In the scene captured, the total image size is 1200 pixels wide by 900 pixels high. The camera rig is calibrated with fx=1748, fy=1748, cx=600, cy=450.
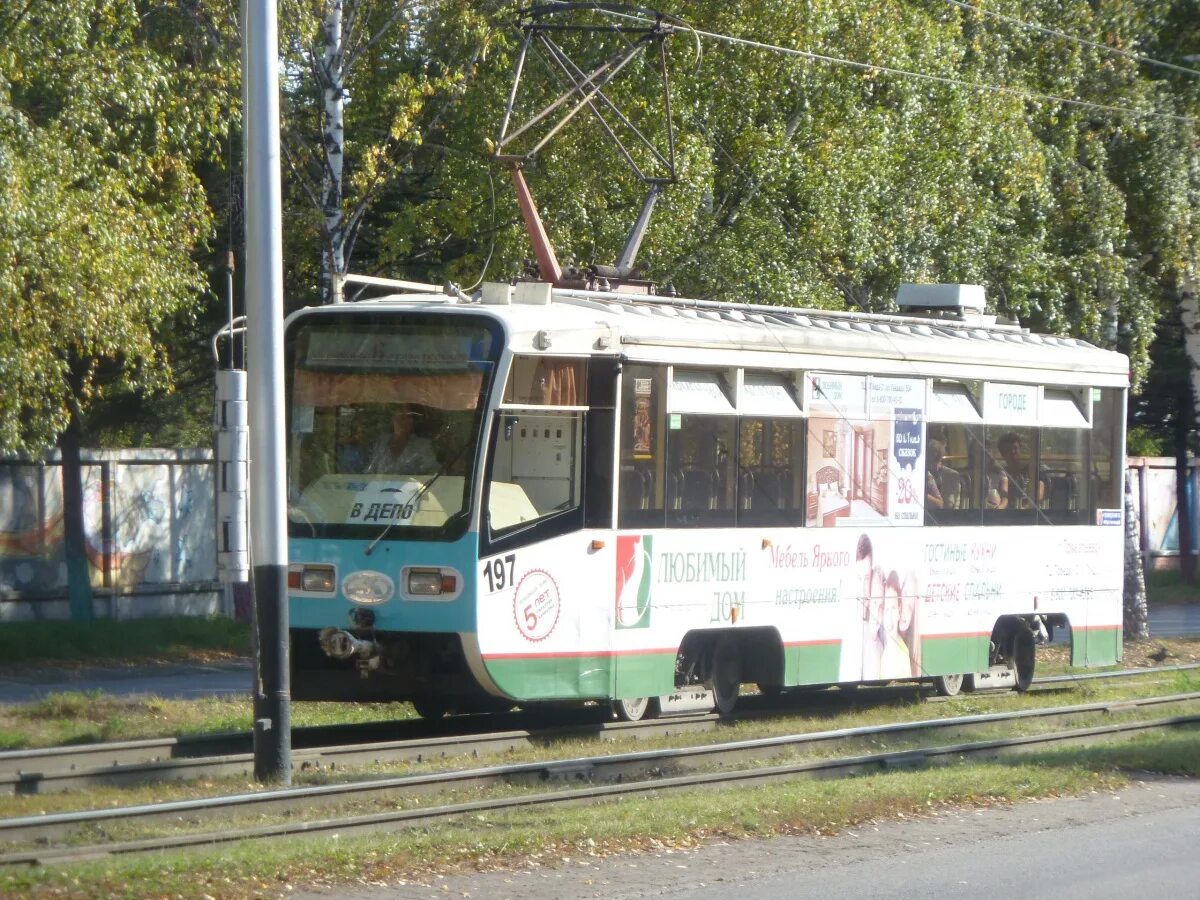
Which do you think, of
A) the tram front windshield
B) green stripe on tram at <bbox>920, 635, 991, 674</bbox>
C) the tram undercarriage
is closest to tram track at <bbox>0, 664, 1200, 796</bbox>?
the tram undercarriage

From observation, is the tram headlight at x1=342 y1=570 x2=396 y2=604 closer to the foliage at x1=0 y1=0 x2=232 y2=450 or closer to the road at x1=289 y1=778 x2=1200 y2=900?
the road at x1=289 y1=778 x2=1200 y2=900

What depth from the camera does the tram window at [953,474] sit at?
15633mm

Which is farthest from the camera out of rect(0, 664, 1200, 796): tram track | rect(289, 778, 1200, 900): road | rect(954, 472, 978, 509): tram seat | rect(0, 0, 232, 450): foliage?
rect(954, 472, 978, 509): tram seat

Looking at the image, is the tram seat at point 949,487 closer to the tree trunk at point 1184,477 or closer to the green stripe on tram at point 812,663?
the green stripe on tram at point 812,663

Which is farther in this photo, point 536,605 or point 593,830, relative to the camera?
point 536,605

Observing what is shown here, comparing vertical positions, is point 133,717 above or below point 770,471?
below

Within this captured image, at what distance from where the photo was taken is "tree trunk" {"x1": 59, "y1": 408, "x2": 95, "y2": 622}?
21.2 m

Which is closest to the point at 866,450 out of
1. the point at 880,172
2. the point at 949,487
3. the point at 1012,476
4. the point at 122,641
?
the point at 949,487

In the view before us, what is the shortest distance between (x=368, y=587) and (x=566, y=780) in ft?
6.99

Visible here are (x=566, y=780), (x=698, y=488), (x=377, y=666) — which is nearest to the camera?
(x=566, y=780)

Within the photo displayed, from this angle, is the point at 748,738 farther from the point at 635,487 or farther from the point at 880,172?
the point at 880,172

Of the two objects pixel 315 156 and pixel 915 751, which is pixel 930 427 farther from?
pixel 315 156

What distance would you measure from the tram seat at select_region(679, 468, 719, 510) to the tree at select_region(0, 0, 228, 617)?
5790 mm

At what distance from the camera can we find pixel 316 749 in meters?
11.8
